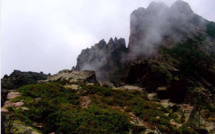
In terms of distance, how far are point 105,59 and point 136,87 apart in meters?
54.0

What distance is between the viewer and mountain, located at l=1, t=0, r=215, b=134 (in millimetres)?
13219

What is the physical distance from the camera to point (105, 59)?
325 ft

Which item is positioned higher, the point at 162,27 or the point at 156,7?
the point at 156,7

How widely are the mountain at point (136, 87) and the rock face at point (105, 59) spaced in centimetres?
51

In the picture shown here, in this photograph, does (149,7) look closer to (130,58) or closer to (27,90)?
(130,58)

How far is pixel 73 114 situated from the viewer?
1394cm

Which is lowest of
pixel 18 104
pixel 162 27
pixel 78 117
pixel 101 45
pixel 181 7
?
pixel 78 117

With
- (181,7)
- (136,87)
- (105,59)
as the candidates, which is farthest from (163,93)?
(181,7)

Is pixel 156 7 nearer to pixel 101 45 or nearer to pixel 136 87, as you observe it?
pixel 101 45

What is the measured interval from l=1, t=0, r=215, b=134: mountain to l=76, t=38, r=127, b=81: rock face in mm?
513

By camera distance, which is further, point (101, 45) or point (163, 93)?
point (101, 45)

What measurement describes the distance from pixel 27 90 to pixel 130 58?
253 ft

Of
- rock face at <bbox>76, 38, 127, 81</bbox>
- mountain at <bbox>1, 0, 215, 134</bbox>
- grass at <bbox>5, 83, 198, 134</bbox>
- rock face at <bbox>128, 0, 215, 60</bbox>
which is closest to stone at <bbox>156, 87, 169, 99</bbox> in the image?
mountain at <bbox>1, 0, 215, 134</bbox>

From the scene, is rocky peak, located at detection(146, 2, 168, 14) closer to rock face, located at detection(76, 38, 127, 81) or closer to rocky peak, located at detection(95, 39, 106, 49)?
rock face, located at detection(76, 38, 127, 81)
